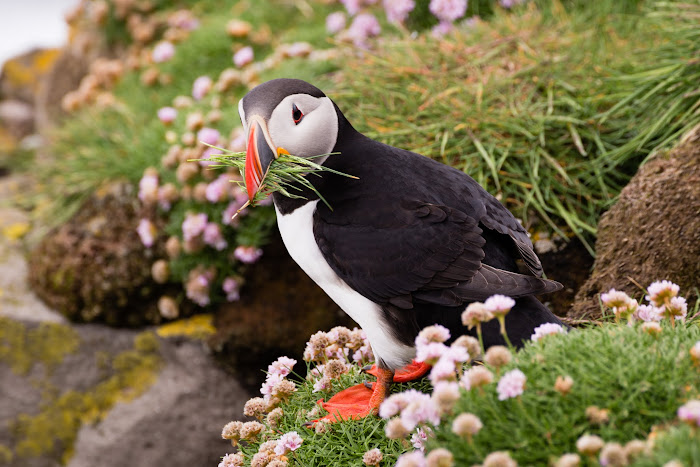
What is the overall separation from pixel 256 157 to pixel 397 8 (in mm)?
3747

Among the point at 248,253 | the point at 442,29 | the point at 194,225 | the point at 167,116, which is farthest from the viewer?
the point at 442,29

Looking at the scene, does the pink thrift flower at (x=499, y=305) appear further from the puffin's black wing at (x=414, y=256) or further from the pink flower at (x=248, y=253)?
the pink flower at (x=248, y=253)

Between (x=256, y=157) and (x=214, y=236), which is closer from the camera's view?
(x=256, y=157)

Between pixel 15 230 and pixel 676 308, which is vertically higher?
pixel 676 308

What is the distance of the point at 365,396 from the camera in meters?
3.04

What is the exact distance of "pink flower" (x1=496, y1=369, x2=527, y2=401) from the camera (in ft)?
6.32

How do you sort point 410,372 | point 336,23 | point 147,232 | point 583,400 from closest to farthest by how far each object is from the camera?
1. point 583,400
2. point 410,372
3. point 147,232
4. point 336,23

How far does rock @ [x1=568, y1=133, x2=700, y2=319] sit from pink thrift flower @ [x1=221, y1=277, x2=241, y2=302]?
2.47 metres

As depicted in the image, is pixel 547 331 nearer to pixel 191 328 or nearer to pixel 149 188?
pixel 191 328

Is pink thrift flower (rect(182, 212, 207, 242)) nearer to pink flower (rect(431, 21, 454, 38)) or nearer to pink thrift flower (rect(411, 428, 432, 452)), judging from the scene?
pink flower (rect(431, 21, 454, 38))

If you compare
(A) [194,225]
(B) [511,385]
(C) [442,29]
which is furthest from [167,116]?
(B) [511,385]

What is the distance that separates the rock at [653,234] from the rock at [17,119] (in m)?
10.4

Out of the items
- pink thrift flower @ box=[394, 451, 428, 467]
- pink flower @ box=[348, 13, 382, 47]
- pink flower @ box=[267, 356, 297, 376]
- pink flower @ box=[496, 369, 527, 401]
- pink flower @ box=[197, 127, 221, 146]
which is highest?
pink flower @ box=[496, 369, 527, 401]

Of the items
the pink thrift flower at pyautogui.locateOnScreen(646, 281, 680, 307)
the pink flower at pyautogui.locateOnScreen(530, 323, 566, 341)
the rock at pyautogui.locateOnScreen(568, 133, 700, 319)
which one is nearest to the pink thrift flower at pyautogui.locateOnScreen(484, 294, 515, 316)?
the pink flower at pyautogui.locateOnScreen(530, 323, 566, 341)
